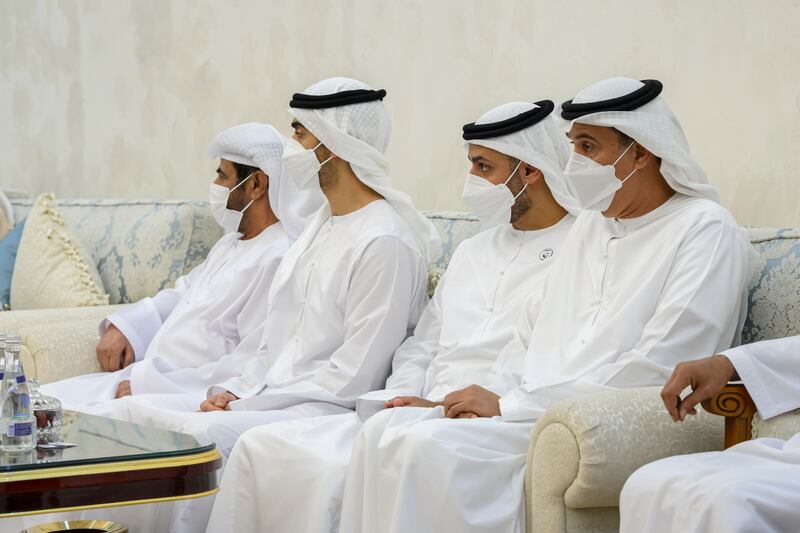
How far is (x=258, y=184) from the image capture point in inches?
208

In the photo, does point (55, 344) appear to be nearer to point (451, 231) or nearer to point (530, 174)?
point (451, 231)

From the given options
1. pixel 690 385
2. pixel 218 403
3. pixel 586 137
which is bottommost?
pixel 218 403

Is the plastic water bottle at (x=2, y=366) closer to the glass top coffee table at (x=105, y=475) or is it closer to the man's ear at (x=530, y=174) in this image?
the glass top coffee table at (x=105, y=475)

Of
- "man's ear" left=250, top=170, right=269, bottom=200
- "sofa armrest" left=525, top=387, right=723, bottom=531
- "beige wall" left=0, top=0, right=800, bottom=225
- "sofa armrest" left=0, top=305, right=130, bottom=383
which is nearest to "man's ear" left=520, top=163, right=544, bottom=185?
"beige wall" left=0, top=0, right=800, bottom=225

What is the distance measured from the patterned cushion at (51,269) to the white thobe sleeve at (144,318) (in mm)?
786

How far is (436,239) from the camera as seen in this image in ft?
15.2

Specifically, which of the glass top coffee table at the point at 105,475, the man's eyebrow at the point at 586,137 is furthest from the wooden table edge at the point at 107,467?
the man's eyebrow at the point at 586,137

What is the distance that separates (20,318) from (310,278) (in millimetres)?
1724

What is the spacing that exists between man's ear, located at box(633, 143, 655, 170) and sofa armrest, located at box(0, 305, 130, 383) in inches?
108

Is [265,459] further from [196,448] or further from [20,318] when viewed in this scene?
[20,318]

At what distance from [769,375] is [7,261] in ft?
15.5

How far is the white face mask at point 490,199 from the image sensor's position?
4223mm

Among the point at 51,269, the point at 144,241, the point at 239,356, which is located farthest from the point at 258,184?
the point at 51,269

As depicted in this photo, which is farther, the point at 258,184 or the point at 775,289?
the point at 258,184
